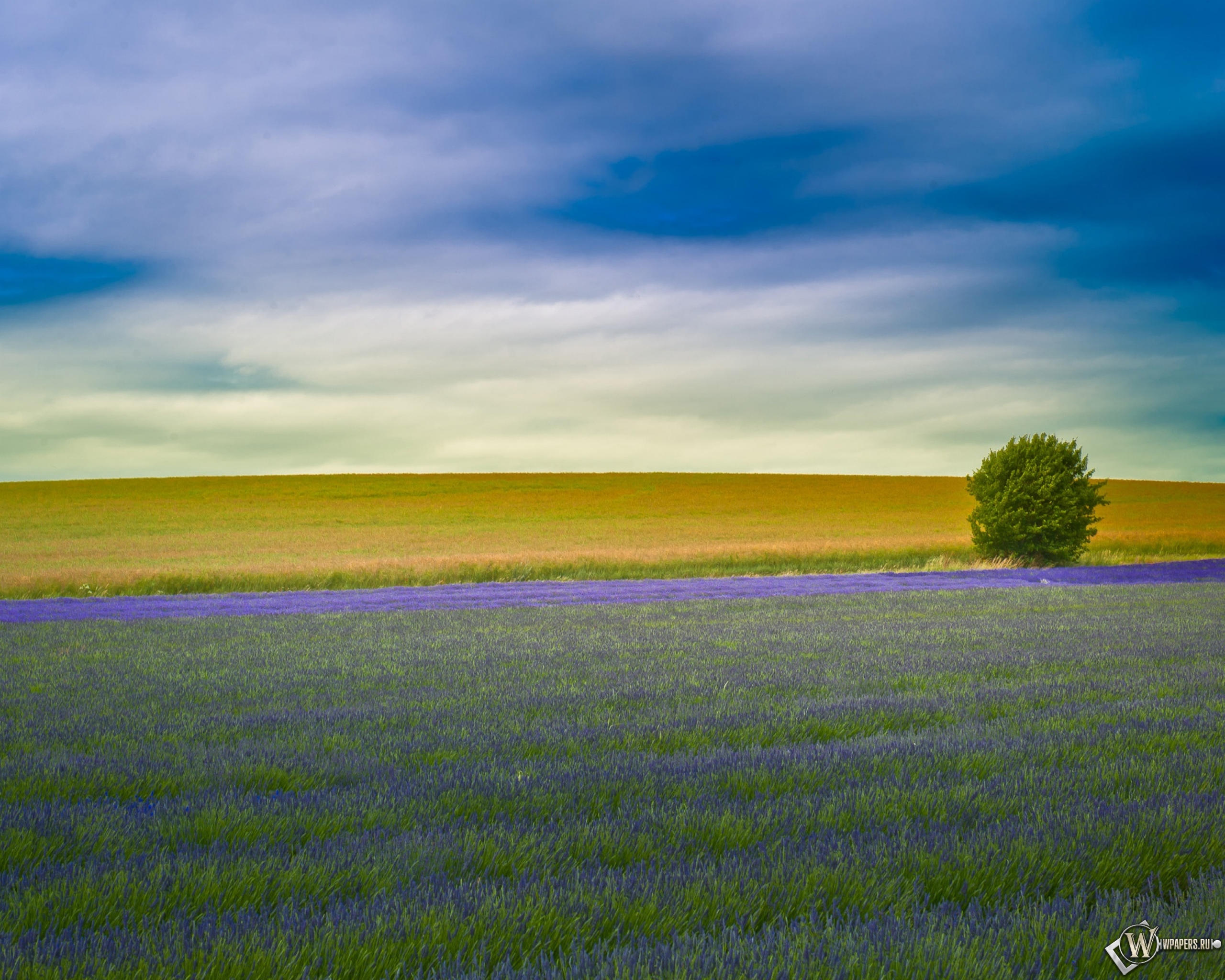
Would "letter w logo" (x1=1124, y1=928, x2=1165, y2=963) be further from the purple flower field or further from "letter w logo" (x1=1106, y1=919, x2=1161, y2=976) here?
the purple flower field

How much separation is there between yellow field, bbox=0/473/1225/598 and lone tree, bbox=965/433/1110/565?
2.29 metres

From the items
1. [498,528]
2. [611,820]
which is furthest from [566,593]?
[498,528]

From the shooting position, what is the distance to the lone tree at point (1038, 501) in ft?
113

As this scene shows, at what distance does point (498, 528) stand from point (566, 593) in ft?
96.5

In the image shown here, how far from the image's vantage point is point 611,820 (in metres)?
4.39

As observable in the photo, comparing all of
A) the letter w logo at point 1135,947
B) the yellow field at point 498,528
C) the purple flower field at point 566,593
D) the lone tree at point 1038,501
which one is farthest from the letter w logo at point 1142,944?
the lone tree at point 1038,501

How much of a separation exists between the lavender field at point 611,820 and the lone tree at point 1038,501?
26.7m

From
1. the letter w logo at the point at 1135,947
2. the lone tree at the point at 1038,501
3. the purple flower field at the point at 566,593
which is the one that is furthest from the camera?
the lone tree at the point at 1038,501

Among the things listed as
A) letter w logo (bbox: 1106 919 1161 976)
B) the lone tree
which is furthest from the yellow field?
letter w logo (bbox: 1106 919 1161 976)

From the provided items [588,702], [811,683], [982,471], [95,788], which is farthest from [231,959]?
[982,471]

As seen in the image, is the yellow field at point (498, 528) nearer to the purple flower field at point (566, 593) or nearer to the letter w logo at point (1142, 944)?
the purple flower field at point (566, 593)

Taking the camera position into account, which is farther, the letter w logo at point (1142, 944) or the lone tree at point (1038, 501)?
the lone tree at point (1038, 501)

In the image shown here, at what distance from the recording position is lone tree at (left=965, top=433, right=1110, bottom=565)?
113 feet

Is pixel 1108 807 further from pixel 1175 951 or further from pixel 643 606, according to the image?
pixel 643 606
